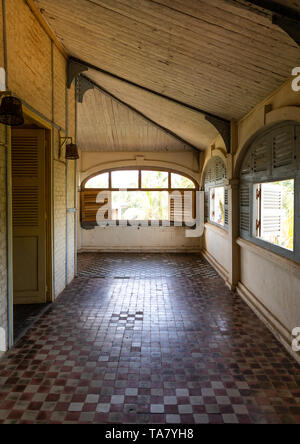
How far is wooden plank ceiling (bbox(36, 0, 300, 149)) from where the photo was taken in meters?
2.94

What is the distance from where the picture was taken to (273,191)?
4.55 meters

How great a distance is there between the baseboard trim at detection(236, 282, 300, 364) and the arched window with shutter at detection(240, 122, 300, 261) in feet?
2.89

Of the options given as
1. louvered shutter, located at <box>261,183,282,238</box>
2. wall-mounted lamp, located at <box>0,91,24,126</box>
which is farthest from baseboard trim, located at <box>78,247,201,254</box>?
wall-mounted lamp, located at <box>0,91,24,126</box>

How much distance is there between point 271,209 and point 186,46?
256 cm

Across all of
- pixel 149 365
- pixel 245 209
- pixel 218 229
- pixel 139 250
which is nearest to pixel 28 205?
pixel 149 365

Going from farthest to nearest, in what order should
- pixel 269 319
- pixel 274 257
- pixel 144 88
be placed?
pixel 144 88 < pixel 269 319 < pixel 274 257

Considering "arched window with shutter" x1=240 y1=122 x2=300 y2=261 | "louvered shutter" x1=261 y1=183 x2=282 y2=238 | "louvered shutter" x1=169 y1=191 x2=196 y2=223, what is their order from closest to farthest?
"arched window with shutter" x1=240 y1=122 x2=300 y2=261, "louvered shutter" x1=261 y1=183 x2=282 y2=238, "louvered shutter" x1=169 y1=191 x2=196 y2=223

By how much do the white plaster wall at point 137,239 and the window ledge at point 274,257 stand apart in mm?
4700

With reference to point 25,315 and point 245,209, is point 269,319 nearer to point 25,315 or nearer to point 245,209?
point 245,209

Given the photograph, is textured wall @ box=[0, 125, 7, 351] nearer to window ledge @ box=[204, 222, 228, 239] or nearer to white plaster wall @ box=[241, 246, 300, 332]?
white plaster wall @ box=[241, 246, 300, 332]

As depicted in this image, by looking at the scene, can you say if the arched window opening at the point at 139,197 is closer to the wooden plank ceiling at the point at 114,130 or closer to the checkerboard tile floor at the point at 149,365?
the wooden plank ceiling at the point at 114,130

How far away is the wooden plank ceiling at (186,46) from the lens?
2.94m

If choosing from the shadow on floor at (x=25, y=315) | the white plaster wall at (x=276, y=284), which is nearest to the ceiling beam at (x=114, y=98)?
the shadow on floor at (x=25, y=315)

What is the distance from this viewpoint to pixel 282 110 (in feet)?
11.9
